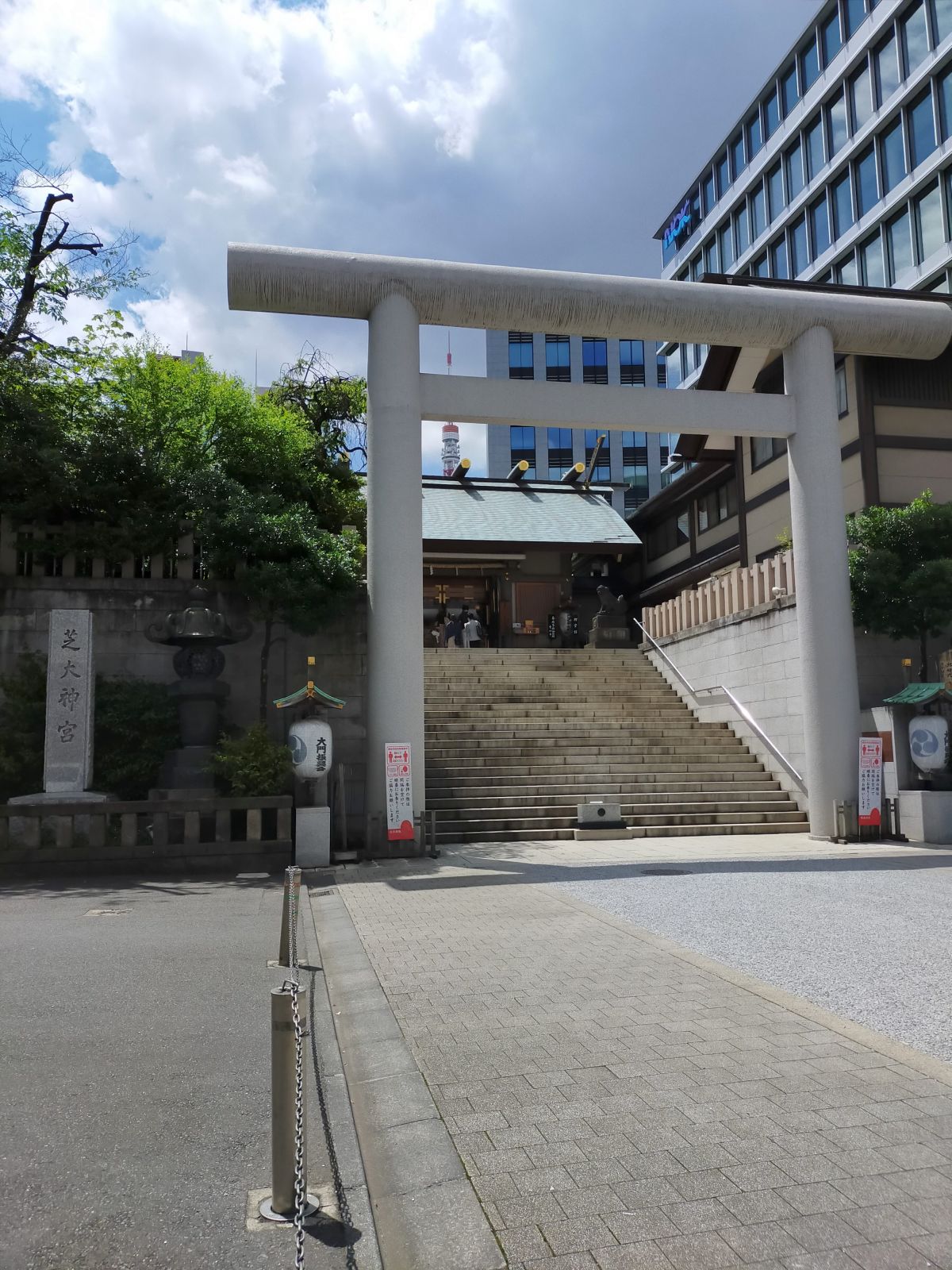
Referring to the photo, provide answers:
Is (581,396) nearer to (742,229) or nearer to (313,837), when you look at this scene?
(313,837)

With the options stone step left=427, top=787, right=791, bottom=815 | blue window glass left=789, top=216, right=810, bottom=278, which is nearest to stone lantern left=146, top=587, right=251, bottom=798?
stone step left=427, top=787, right=791, bottom=815

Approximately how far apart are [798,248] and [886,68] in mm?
7709

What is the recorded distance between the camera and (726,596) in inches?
755

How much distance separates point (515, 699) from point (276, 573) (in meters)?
6.86

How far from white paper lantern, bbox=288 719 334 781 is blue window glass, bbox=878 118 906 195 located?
1301 inches

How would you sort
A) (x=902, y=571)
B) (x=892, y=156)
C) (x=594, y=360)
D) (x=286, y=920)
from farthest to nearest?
(x=594, y=360) < (x=892, y=156) < (x=902, y=571) < (x=286, y=920)

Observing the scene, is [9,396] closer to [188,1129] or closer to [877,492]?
[188,1129]

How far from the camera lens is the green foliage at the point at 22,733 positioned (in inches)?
514

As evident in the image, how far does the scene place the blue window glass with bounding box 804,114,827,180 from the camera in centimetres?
3856

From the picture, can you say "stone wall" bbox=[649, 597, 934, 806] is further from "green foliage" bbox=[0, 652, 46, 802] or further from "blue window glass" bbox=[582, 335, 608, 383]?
"blue window glass" bbox=[582, 335, 608, 383]

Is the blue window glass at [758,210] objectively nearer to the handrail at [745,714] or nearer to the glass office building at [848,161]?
the glass office building at [848,161]

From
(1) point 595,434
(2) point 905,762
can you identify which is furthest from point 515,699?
(1) point 595,434

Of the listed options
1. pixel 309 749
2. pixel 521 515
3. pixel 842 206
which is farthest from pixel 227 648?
pixel 842 206

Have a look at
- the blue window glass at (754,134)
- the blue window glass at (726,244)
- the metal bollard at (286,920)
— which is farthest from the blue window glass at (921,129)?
the metal bollard at (286,920)
